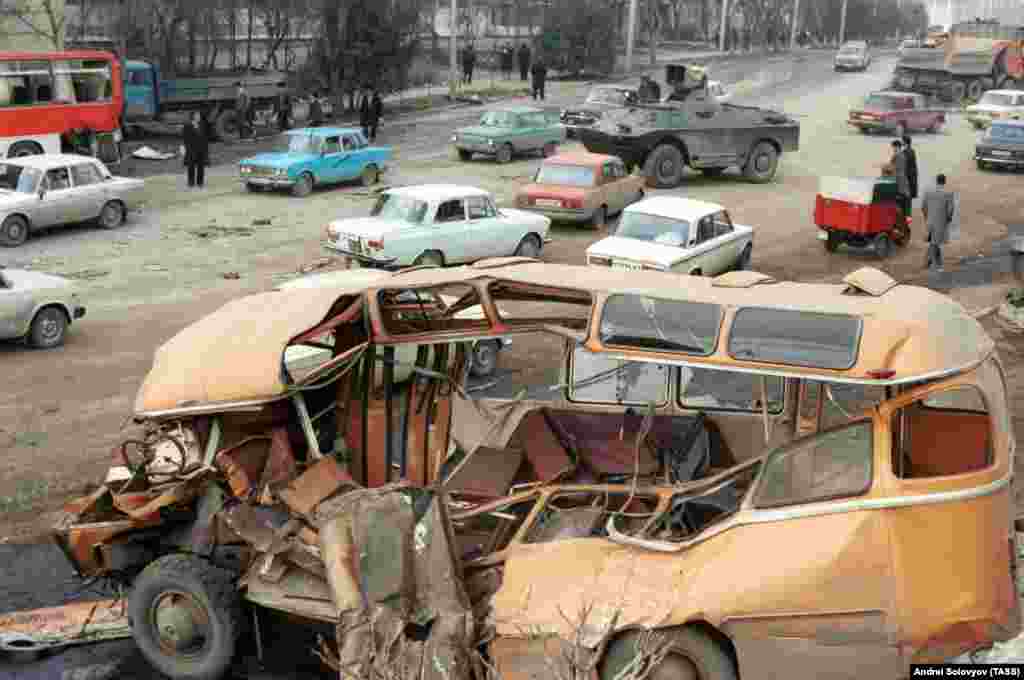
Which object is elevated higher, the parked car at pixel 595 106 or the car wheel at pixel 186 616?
the parked car at pixel 595 106

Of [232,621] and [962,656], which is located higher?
[962,656]

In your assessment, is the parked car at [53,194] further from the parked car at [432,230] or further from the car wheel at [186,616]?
the car wheel at [186,616]

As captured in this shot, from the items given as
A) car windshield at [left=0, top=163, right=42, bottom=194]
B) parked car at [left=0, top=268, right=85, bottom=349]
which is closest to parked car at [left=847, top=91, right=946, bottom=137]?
car windshield at [left=0, top=163, right=42, bottom=194]

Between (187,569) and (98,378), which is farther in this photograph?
(98,378)

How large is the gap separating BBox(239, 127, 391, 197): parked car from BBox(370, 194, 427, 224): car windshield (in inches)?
266

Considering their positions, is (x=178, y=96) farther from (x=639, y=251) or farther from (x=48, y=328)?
(x=639, y=251)

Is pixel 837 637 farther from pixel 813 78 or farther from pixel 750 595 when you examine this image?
pixel 813 78

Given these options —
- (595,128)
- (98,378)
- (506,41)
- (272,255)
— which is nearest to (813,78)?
(506,41)

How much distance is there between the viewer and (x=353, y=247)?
1900 centimetres

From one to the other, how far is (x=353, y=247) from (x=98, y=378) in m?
5.46

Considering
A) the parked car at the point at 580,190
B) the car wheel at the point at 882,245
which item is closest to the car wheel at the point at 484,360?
the parked car at the point at 580,190

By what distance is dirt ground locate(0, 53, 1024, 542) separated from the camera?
12281mm

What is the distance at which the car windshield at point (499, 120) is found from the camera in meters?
31.5

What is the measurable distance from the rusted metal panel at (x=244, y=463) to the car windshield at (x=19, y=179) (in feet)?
50.7
